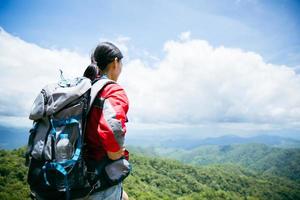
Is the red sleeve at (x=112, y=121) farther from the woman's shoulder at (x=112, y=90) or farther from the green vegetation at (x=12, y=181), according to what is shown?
the green vegetation at (x=12, y=181)

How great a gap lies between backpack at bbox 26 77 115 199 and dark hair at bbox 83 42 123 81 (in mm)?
394

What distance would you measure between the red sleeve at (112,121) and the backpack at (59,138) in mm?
141

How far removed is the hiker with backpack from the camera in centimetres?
188

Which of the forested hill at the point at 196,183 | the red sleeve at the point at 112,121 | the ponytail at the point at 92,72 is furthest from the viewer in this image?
the forested hill at the point at 196,183

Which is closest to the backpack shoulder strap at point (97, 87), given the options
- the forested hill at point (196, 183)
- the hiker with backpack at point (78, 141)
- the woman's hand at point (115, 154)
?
the hiker with backpack at point (78, 141)

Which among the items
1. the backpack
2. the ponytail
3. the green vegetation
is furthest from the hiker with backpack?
the green vegetation

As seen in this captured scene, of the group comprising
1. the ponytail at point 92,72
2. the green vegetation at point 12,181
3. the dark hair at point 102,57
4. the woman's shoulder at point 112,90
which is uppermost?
the dark hair at point 102,57

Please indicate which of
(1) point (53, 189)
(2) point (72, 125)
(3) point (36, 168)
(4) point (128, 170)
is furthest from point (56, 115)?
(4) point (128, 170)

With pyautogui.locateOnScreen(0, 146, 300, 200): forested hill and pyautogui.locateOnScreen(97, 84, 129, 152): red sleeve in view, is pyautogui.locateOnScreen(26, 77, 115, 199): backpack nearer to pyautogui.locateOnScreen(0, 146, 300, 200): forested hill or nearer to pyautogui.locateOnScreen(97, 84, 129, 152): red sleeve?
pyautogui.locateOnScreen(97, 84, 129, 152): red sleeve

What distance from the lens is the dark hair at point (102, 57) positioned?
7.90 ft

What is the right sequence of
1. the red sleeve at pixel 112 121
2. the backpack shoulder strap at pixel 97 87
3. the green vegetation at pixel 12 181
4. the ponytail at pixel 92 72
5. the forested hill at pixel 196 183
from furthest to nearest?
the forested hill at pixel 196 183 → the green vegetation at pixel 12 181 → the ponytail at pixel 92 72 → the backpack shoulder strap at pixel 97 87 → the red sleeve at pixel 112 121

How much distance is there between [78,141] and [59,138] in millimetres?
147

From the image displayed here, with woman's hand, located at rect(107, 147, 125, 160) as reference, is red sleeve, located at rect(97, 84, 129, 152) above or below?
above

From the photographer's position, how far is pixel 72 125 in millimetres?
1943
